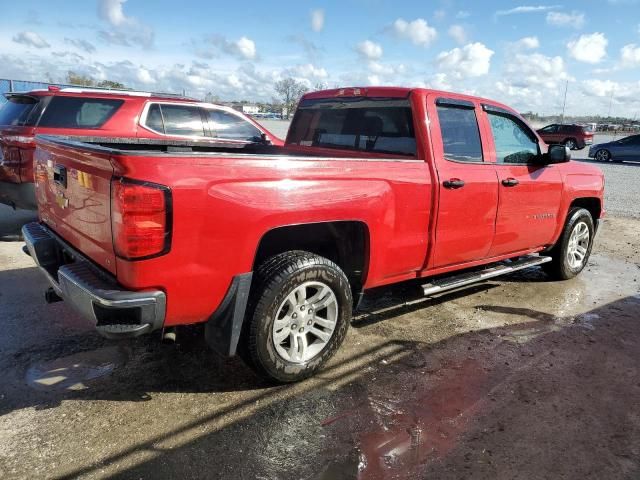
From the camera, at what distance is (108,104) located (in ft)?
21.2

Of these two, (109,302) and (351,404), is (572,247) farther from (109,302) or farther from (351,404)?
(109,302)

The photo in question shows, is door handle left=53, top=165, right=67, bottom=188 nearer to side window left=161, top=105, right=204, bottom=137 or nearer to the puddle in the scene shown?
the puddle

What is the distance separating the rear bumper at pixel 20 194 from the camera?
5.95 metres

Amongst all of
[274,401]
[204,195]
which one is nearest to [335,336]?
[274,401]

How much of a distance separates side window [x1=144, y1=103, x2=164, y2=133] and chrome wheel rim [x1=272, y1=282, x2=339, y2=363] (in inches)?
176

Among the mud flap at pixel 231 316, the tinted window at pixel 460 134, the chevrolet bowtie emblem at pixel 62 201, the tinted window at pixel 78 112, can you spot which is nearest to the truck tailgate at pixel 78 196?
the chevrolet bowtie emblem at pixel 62 201

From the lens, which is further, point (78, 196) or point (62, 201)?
point (62, 201)

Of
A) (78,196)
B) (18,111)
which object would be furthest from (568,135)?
(78,196)

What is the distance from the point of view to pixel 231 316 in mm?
2799

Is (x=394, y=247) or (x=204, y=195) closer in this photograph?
(x=204, y=195)

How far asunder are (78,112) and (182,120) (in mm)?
1321

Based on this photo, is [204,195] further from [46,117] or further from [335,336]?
[46,117]

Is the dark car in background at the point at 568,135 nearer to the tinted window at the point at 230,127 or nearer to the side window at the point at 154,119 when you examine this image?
the tinted window at the point at 230,127

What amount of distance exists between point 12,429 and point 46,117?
4.61 meters
